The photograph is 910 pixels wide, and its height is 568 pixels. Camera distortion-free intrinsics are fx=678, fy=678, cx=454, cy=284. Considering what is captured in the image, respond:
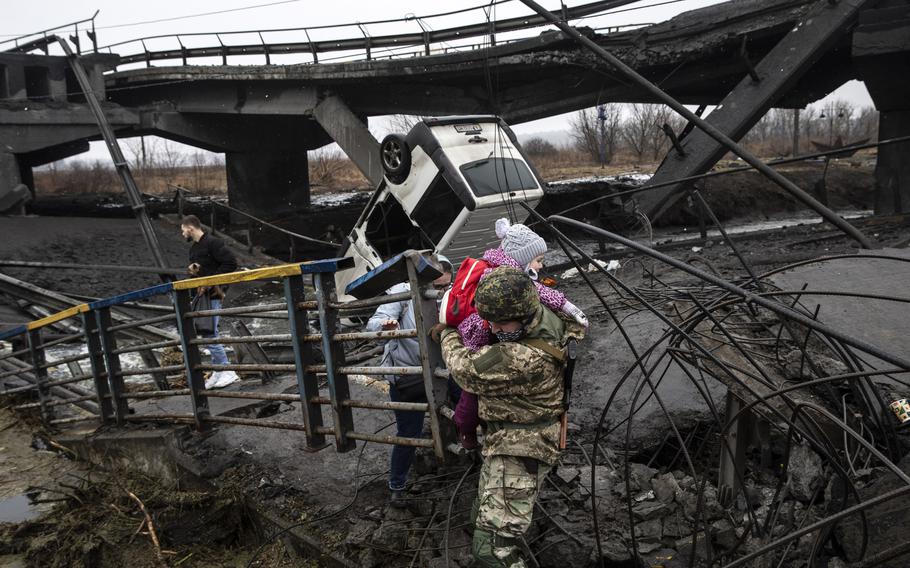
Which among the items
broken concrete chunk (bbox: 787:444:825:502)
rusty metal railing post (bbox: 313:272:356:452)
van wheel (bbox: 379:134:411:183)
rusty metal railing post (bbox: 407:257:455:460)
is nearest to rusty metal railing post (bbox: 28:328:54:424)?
rusty metal railing post (bbox: 313:272:356:452)

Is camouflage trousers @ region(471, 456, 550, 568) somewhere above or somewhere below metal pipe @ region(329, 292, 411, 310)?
below

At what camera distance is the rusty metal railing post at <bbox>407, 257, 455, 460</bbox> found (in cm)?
365

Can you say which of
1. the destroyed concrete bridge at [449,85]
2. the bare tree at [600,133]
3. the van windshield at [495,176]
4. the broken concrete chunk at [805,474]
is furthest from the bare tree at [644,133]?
the broken concrete chunk at [805,474]

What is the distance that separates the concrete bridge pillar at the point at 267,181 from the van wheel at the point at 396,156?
13.6 meters

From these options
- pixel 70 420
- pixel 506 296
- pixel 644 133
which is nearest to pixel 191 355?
pixel 70 420

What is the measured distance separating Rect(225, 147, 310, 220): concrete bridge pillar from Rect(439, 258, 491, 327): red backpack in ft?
72.5

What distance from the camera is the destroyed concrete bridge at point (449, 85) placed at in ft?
45.9

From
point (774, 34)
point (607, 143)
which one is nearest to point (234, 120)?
point (774, 34)

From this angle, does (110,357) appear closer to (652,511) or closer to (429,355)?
(429,355)

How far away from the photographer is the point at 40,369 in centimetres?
743

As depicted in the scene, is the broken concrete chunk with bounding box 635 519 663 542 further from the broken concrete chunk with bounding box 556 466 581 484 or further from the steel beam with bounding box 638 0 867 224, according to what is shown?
the steel beam with bounding box 638 0 867 224

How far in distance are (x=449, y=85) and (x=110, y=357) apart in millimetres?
15005

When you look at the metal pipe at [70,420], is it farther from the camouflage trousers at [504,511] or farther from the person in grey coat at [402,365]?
the camouflage trousers at [504,511]

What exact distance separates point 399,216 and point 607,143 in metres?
38.4
